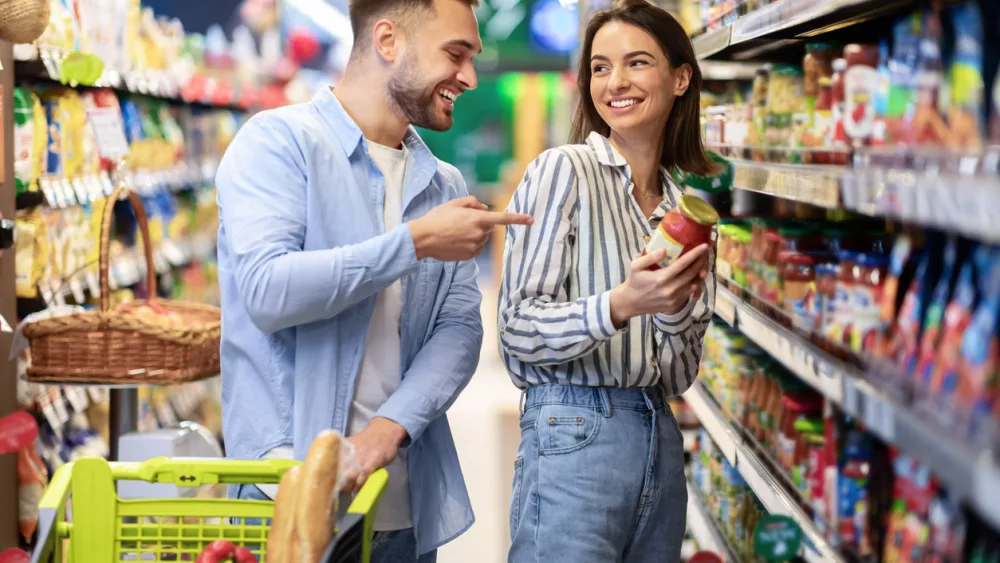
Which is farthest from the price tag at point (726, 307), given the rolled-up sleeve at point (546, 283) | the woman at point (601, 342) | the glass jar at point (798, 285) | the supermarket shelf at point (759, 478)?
the rolled-up sleeve at point (546, 283)

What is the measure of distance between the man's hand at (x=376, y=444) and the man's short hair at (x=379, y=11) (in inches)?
28.7

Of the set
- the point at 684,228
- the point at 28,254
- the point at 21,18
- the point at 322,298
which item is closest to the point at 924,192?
the point at 684,228

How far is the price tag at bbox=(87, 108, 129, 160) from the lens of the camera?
3.84 meters

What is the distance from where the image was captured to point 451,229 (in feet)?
6.12

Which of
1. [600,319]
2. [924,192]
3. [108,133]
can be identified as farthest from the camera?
[108,133]

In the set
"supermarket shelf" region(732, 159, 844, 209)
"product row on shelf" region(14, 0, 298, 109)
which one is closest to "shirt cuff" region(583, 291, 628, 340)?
"supermarket shelf" region(732, 159, 844, 209)

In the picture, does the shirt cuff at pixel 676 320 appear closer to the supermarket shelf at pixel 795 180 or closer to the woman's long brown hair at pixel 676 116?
the supermarket shelf at pixel 795 180

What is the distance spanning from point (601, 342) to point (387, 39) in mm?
694

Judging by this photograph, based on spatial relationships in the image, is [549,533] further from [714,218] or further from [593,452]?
[714,218]

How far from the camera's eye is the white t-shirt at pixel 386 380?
2.09 m

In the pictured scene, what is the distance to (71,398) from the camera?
4016mm

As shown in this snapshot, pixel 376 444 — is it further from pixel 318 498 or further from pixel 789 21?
pixel 789 21

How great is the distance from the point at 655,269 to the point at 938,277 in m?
0.43

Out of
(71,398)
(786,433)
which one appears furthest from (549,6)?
(786,433)
